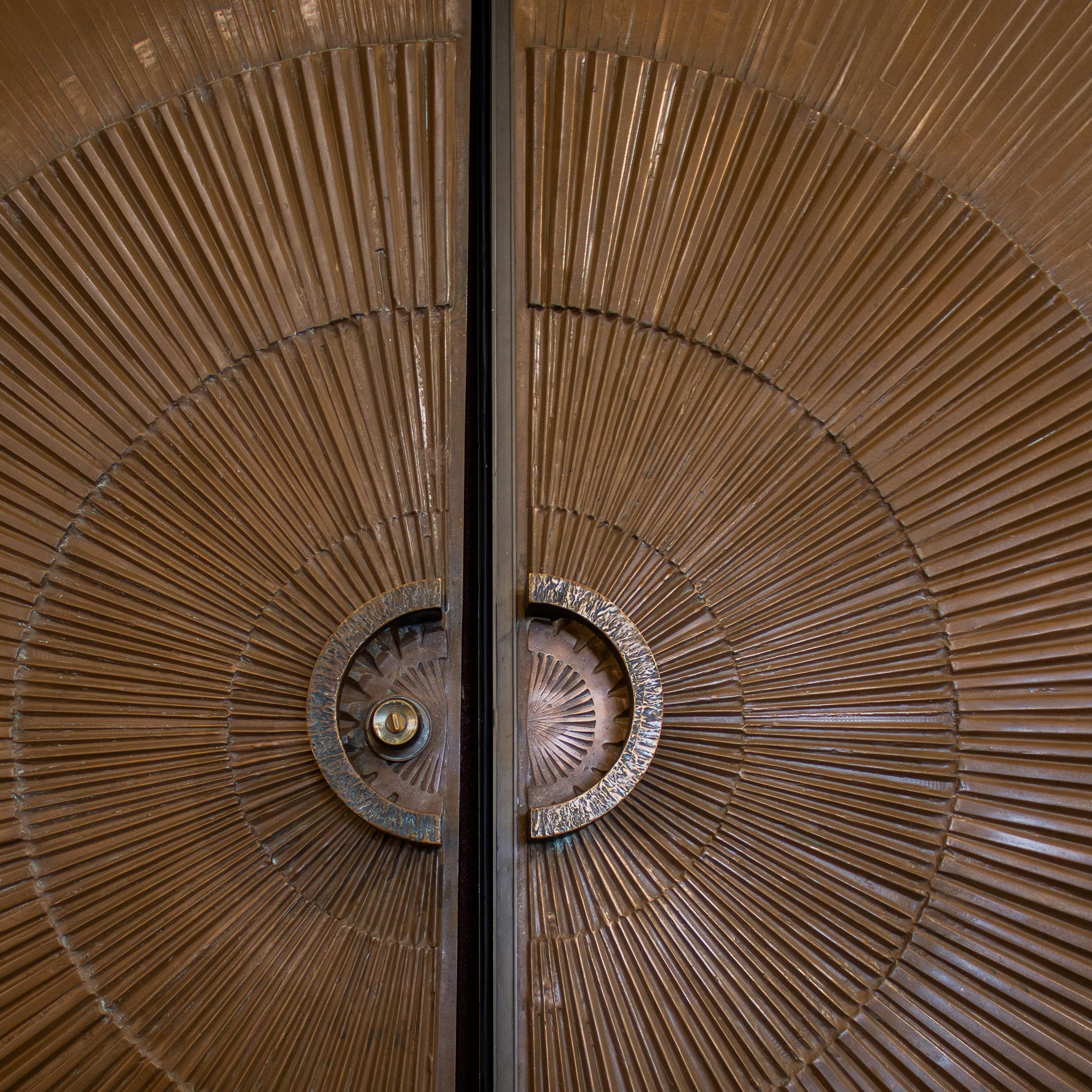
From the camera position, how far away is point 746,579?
1.33 m

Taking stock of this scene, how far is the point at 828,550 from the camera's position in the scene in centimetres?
132

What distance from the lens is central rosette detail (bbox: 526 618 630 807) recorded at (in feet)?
4.37

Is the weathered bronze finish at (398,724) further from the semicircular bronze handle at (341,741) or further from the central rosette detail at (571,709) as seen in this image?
the central rosette detail at (571,709)

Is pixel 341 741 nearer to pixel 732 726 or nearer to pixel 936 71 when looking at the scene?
pixel 732 726

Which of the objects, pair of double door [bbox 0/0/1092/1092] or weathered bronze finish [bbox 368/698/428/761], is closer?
pair of double door [bbox 0/0/1092/1092]

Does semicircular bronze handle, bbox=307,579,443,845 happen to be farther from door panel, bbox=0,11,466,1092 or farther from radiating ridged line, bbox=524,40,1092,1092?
radiating ridged line, bbox=524,40,1092,1092

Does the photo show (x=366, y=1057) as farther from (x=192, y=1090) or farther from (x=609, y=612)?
(x=609, y=612)

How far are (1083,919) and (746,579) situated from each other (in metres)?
0.62

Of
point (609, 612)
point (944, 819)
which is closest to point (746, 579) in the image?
point (609, 612)

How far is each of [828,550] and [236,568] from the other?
0.86 m

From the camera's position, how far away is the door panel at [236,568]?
1.20m

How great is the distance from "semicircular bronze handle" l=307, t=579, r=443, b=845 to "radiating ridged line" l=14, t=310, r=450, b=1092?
0.07ft

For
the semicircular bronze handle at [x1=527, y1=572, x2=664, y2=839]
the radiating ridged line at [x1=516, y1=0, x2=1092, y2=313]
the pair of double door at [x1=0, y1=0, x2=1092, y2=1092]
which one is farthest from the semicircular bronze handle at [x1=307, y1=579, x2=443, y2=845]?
the radiating ridged line at [x1=516, y1=0, x2=1092, y2=313]

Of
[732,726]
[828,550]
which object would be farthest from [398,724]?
[828,550]
